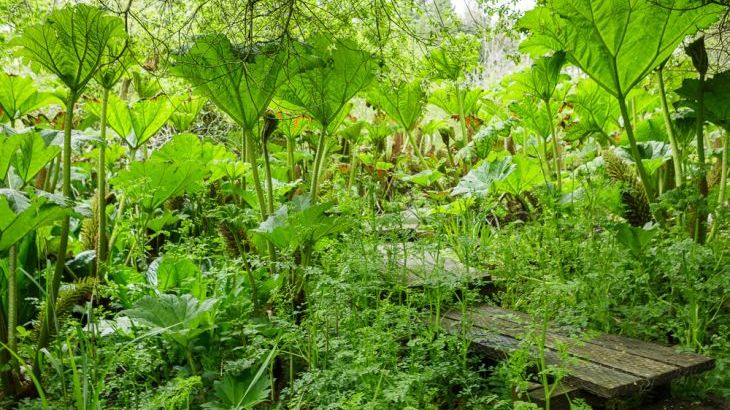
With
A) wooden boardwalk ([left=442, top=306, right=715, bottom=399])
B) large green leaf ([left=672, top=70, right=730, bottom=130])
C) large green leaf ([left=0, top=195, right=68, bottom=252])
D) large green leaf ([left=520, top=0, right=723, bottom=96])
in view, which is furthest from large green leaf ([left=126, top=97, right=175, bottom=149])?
large green leaf ([left=672, top=70, right=730, bottom=130])

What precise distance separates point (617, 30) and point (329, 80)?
1531mm

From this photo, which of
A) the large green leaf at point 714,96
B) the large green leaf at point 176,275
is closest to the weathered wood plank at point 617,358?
the large green leaf at point 176,275

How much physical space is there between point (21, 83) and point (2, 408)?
1846 mm

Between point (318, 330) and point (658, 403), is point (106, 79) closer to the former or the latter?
point (318, 330)

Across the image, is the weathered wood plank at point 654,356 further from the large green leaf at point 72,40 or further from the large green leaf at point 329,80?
the large green leaf at point 72,40

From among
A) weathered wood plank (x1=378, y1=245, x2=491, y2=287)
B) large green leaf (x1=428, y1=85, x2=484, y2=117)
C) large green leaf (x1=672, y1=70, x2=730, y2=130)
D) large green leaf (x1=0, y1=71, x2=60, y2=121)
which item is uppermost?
large green leaf (x1=428, y1=85, x2=484, y2=117)

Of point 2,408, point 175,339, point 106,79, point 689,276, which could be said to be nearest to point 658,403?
point 689,276

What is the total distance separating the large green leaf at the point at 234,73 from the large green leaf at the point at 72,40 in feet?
1.51

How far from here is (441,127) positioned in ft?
21.1

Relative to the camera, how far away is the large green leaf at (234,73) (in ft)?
9.96

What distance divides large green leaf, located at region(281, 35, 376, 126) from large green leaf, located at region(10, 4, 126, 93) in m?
0.93

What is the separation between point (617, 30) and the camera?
3.48 metres

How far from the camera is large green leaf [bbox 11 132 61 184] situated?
97.6 inches

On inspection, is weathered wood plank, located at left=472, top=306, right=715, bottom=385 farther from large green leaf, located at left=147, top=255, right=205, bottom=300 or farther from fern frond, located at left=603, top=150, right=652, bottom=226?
fern frond, located at left=603, top=150, right=652, bottom=226
